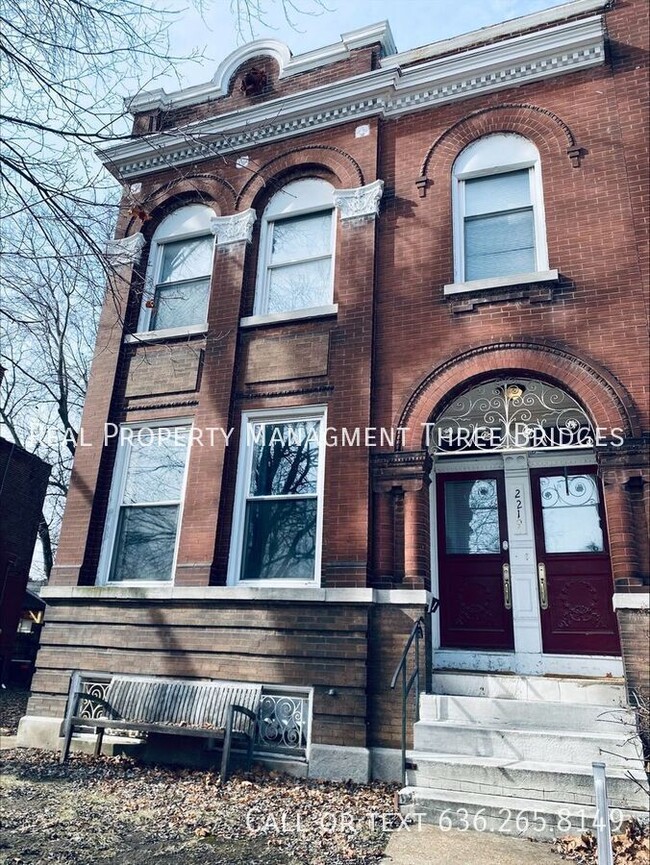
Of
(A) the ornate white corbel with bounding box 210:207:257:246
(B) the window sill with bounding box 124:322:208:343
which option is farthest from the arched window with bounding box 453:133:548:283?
(B) the window sill with bounding box 124:322:208:343

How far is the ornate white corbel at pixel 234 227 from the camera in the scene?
900 centimetres

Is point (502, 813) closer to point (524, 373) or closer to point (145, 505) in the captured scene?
point (524, 373)

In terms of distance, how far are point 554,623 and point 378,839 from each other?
350 centimetres

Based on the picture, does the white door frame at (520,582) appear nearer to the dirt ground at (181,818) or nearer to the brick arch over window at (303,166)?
the dirt ground at (181,818)

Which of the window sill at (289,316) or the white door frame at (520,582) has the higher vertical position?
the window sill at (289,316)

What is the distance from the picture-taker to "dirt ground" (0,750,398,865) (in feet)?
14.5

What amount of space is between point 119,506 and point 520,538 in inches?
208

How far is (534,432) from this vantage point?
765cm

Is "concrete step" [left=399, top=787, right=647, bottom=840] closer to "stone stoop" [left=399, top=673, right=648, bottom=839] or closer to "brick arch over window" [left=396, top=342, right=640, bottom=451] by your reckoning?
"stone stoop" [left=399, top=673, right=648, bottom=839]

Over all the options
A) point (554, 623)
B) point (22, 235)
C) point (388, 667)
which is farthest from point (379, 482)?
point (22, 235)

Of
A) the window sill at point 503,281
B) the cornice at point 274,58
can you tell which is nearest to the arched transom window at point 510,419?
the window sill at point 503,281

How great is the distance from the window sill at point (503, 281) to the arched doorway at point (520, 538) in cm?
114

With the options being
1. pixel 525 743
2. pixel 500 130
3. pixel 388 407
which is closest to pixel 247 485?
pixel 388 407

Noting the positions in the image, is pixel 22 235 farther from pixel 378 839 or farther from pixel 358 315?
pixel 378 839
